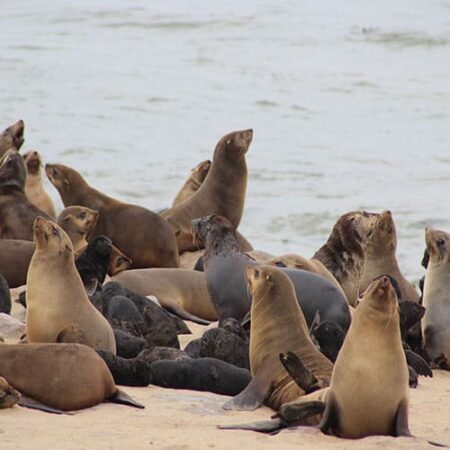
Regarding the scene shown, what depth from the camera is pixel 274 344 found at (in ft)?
20.0

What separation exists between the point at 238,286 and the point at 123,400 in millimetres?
2430

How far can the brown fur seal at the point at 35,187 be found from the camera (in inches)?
444

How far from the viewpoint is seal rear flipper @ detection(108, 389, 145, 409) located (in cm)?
558

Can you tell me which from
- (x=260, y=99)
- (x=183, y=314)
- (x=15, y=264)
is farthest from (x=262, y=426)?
(x=260, y=99)

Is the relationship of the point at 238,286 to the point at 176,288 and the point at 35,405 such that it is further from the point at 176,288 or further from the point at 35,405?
the point at 35,405

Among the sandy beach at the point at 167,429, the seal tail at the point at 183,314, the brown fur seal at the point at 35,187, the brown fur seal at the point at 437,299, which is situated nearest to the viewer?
the sandy beach at the point at 167,429

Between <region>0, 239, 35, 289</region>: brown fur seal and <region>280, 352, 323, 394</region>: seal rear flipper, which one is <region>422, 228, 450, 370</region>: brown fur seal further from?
<region>0, 239, 35, 289</region>: brown fur seal

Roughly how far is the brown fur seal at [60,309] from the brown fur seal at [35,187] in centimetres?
464

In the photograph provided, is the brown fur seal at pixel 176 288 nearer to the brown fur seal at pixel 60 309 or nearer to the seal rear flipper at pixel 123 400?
the brown fur seal at pixel 60 309

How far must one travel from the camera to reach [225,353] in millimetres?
6707

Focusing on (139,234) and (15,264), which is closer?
(15,264)

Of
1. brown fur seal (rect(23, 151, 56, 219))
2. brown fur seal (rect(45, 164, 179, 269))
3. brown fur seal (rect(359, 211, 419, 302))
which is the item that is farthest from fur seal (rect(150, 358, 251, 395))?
Result: brown fur seal (rect(23, 151, 56, 219))

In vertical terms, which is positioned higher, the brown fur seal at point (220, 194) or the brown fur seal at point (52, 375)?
the brown fur seal at point (52, 375)

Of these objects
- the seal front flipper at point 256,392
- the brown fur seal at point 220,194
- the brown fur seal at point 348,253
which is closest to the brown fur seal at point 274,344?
the seal front flipper at point 256,392
